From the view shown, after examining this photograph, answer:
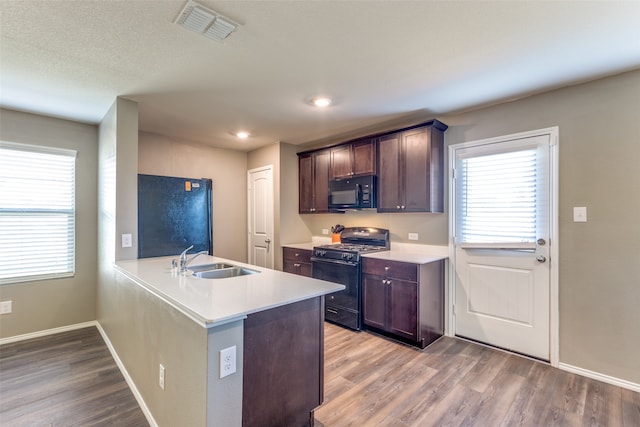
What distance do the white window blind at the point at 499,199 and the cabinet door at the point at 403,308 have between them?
2.63 ft

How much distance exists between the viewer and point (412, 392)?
87.5 inches

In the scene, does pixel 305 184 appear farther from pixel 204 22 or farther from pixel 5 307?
pixel 5 307

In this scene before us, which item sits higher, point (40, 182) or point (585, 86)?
point (585, 86)

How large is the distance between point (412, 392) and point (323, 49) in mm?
2494

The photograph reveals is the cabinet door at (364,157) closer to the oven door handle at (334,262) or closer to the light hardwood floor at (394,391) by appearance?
the oven door handle at (334,262)

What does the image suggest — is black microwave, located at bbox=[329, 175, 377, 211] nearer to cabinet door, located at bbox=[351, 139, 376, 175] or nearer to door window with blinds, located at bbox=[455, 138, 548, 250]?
cabinet door, located at bbox=[351, 139, 376, 175]

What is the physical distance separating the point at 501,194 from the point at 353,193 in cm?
162

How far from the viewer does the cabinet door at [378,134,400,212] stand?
3.41m

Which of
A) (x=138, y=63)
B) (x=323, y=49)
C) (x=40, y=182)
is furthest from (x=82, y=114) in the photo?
(x=323, y=49)

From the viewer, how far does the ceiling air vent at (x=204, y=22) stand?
157cm

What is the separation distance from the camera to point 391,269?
3.12 metres

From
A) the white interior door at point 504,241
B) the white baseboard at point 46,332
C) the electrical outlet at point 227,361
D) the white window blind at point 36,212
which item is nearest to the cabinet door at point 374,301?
the white interior door at point 504,241

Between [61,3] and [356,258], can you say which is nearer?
[61,3]

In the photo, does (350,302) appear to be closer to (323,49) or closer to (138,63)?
(323,49)
